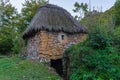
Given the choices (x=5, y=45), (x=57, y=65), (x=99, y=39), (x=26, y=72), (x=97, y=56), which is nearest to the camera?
(x=97, y=56)

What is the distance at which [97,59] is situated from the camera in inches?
456

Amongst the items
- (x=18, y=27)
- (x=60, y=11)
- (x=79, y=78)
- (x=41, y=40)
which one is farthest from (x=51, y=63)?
(x=18, y=27)

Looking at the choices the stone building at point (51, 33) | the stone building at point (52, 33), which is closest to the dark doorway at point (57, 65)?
the stone building at point (52, 33)

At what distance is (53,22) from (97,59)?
20.8 ft

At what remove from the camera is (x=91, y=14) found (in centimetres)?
1435

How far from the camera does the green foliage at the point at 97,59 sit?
36.6ft

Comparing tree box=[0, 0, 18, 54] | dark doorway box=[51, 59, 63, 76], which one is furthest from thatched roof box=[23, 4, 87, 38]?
tree box=[0, 0, 18, 54]

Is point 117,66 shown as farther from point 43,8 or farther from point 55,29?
point 43,8

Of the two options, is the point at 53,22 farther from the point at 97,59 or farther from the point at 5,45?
the point at 5,45

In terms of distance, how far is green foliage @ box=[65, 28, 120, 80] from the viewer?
11.2 m

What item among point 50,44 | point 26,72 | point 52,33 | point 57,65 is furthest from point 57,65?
point 26,72

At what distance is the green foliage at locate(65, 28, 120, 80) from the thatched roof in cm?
455

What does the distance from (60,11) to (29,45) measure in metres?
3.22

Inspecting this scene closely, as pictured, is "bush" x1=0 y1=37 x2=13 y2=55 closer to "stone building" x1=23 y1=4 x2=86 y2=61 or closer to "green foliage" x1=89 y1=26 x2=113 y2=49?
"stone building" x1=23 y1=4 x2=86 y2=61
